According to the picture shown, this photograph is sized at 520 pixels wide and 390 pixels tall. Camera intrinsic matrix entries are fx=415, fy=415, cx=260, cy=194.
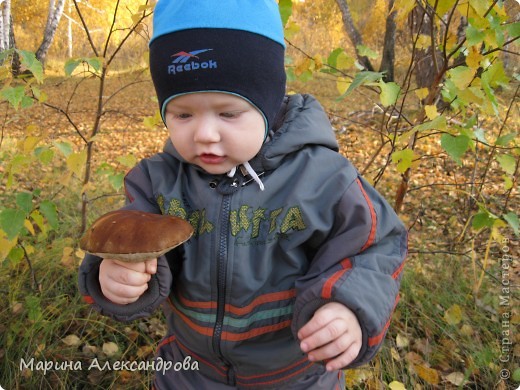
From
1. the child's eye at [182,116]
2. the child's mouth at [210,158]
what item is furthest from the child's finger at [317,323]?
the child's eye at [182,116]

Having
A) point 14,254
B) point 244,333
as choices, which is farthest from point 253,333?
point 14,254

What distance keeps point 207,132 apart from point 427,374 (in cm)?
178

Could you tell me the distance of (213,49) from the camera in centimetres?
108

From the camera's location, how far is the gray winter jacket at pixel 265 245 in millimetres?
1161

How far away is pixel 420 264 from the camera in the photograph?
2.88 metres

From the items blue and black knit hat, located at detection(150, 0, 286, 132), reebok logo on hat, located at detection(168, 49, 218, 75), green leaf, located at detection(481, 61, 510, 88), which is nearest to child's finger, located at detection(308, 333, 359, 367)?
blue and black knit hat, located at detection(150, 0, 286, 132)

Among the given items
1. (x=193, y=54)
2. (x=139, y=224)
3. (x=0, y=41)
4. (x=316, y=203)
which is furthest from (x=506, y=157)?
(x=0, y=41)

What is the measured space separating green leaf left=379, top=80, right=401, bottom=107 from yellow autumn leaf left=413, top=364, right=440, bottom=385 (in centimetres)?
140

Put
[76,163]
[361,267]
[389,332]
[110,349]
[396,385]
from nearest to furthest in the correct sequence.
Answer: [361,267], [76,163], [396,385], [110,349], [389,332]

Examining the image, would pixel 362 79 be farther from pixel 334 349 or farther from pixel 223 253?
pixel 334 349

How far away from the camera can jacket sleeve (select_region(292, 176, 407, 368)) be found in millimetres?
1043

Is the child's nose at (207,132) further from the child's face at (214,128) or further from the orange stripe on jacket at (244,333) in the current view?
the orange stripe on jacket at (244,333)

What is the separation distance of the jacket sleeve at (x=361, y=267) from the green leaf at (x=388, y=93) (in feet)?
1.47

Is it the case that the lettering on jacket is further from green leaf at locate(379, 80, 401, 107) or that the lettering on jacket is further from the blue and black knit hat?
green leaf at locate(379, 80, 401, 107)
